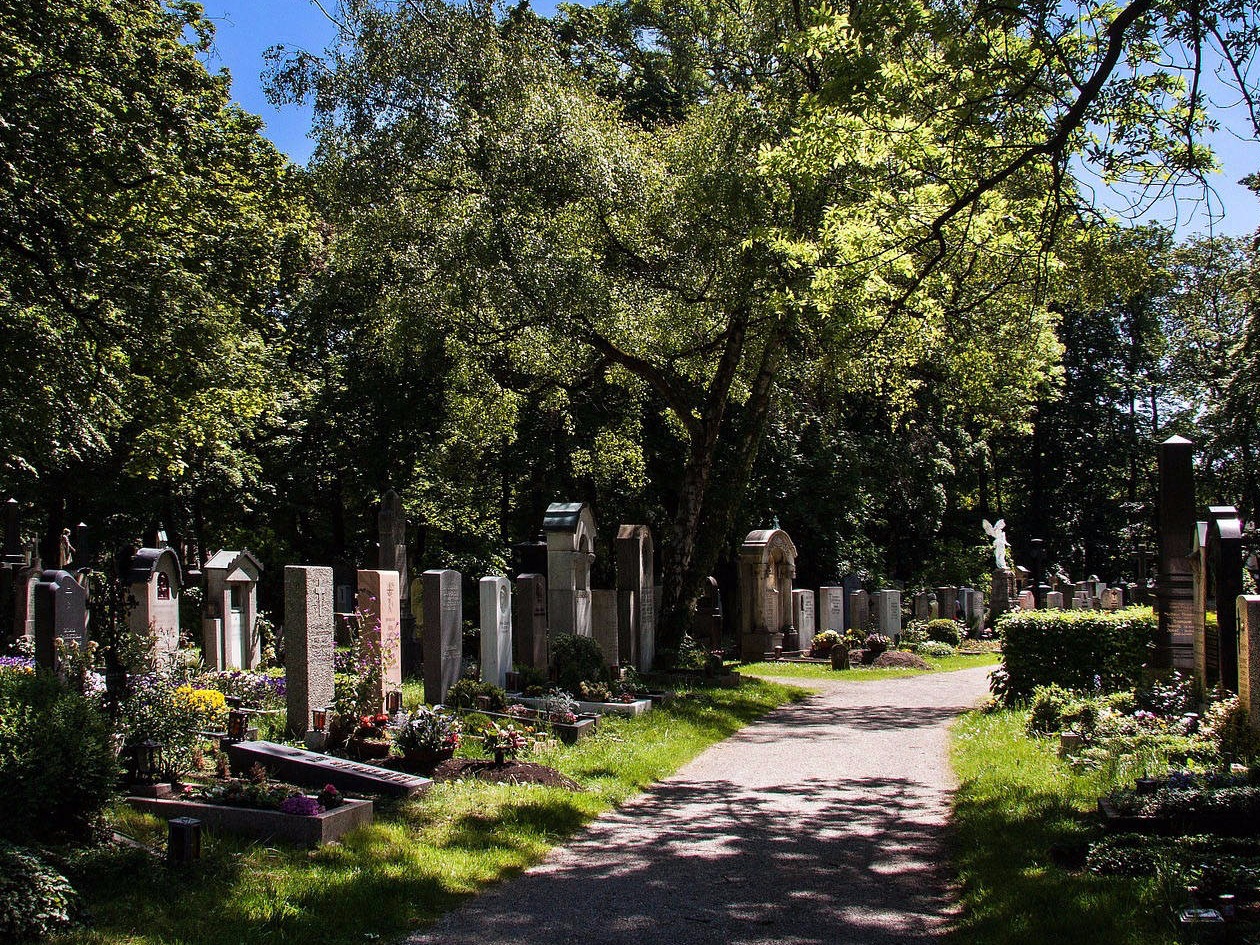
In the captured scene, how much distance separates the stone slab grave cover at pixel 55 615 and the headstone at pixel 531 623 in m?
5.15

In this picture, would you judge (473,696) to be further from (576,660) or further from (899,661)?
(899,661)

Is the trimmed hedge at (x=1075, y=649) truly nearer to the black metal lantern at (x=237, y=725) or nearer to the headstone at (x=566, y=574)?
the headstone at (x=566, y=574)

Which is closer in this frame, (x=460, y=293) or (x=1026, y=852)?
(x=1026, y=852)

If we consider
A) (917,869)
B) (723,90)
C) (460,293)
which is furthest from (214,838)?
(723,90)

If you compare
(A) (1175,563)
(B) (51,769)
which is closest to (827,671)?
(A) (1175,563)

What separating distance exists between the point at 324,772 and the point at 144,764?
1293 millimetres

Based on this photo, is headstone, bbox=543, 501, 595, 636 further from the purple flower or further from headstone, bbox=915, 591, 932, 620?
headstone, bbox=915, 591, 932, 620

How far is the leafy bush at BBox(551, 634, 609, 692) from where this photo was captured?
13914mm

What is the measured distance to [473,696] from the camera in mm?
11859

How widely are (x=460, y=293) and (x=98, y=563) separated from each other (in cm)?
1278

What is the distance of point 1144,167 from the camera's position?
8875 millimetres

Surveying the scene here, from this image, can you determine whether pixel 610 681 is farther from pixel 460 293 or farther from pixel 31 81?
pixel 31 81

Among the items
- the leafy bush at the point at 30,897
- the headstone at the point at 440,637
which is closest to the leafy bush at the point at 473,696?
the headstone at the point at 440,637

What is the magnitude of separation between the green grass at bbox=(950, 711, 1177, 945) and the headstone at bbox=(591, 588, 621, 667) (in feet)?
19.9
